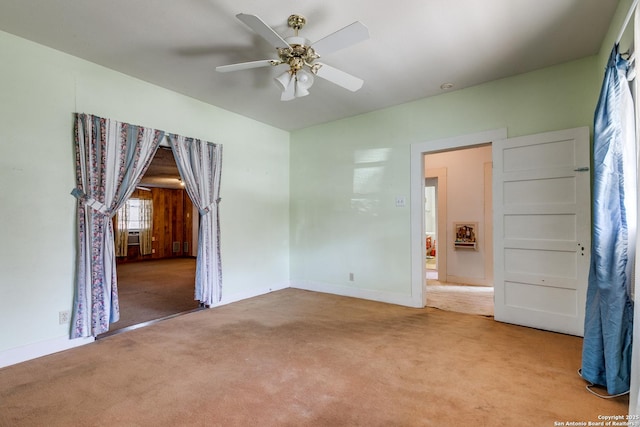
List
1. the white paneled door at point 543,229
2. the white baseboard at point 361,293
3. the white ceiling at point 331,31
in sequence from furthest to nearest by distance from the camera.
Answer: the white baseboard at point 361,293 < the white paneled door at point 543,229 < the white ceiling at point 331,31

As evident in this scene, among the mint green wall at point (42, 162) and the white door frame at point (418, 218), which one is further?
the white door frame at point (418, 218)

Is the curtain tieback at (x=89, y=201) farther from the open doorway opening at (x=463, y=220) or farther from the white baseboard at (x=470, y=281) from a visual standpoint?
the white baseboard at (x=470, y=281)

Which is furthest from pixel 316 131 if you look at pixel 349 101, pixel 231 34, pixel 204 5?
pixel 204 5

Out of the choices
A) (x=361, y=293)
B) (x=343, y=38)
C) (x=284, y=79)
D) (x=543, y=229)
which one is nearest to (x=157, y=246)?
(x=361, y=293)

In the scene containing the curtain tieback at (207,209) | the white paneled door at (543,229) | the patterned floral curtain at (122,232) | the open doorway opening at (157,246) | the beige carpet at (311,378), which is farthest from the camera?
the patterned floral curtain at (122,232)

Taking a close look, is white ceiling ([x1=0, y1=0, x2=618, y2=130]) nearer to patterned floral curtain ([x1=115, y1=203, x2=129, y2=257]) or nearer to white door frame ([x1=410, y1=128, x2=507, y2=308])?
white door frame ([x1=410, y1=128, x2=507, y2=308])

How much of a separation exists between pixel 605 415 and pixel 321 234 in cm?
367

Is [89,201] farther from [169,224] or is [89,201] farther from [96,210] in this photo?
[169,224]

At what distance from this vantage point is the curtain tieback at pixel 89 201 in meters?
2.84

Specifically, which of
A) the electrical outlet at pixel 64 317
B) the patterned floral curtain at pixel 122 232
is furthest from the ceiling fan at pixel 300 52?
the patterned floral curtain at pixel 122 232

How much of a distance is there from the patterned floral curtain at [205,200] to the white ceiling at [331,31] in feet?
2.53

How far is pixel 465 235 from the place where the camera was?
550cm

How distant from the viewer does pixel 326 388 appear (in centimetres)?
208

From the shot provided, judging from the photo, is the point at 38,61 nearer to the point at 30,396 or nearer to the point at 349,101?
the point at 30,396
